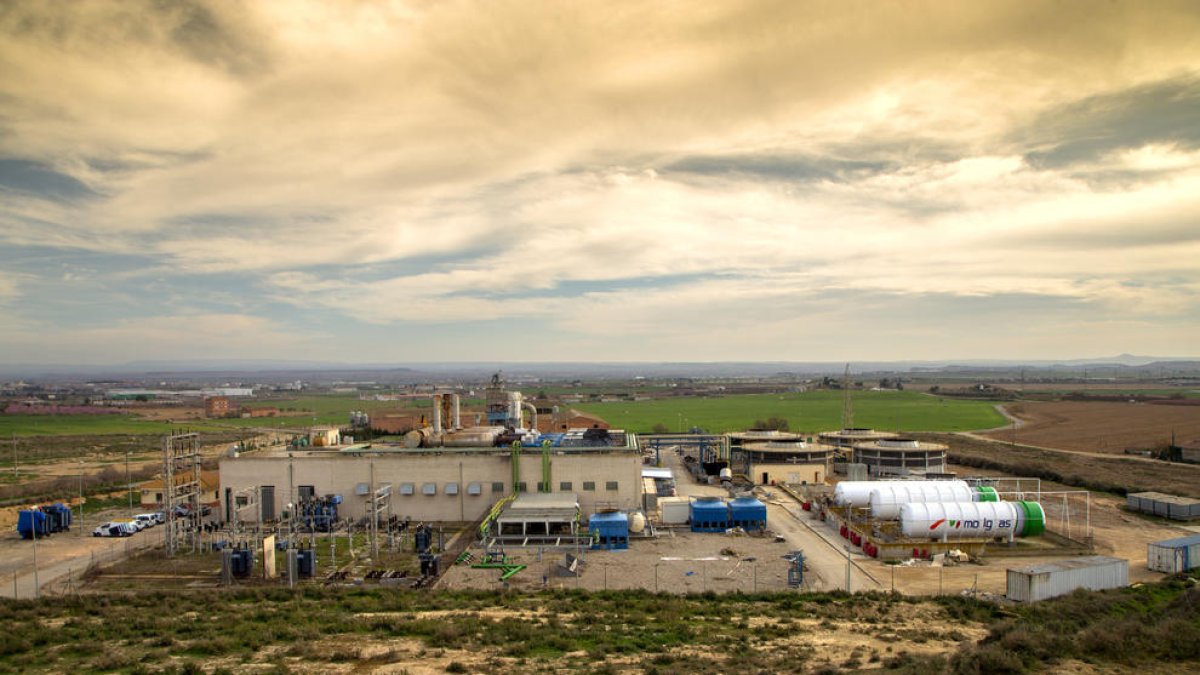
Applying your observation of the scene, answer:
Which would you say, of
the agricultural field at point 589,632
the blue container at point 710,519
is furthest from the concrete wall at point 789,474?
the agricultural field at point 589,632

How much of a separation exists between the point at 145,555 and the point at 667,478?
1213 inches

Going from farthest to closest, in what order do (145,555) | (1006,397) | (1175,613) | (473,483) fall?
(1006,397) < (473,483) < (145,555) < (1175,613)

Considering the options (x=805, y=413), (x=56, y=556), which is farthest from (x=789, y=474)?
(x=805, y=413)

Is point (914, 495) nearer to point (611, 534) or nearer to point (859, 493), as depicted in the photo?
point (859, 493)

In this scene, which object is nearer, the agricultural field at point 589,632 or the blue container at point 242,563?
the agricultural field at point 589,632

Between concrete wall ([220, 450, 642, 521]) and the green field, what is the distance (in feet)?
176

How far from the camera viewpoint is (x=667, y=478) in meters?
50.8

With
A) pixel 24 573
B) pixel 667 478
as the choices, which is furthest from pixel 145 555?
pixel 667 478

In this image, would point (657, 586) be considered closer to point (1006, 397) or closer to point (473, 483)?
point (473, 483)

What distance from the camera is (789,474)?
178ft

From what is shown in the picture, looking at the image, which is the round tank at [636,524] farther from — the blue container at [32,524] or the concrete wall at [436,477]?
the blue container at [32,524]

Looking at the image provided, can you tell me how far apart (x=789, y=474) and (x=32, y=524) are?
4597cm

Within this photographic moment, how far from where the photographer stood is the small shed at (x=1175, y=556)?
94.9 feet

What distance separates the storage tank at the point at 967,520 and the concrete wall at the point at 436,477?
14.0 m
